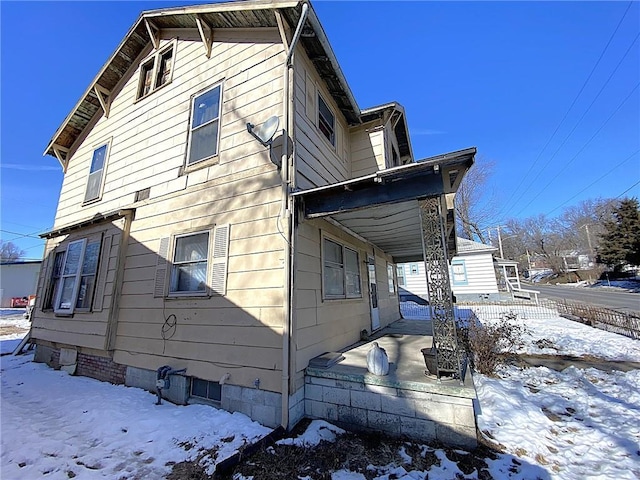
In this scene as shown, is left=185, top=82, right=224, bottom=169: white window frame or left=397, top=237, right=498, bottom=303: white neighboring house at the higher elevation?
left=185, top=82, right=224, bottom=169: white window frame

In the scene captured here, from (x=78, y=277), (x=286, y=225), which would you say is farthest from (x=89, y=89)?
(x=286, y=225)

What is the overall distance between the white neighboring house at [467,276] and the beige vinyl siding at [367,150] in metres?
12.5

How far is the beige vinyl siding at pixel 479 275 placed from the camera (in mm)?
17953

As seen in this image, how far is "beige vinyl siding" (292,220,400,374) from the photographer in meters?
4.07

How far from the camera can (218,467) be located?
9.01 ft

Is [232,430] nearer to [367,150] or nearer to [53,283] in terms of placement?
[367,150]

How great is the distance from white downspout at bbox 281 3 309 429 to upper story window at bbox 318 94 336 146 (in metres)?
1.43

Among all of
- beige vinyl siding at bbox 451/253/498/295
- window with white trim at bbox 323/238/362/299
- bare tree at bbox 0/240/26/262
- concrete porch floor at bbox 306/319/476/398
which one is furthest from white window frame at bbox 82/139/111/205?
bare tree at bbox 0/240/26/262

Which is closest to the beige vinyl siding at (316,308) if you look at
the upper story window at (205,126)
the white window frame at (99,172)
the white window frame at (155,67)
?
the upper story window at (205,126)

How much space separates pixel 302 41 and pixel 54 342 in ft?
30.1

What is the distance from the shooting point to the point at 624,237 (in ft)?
86.0

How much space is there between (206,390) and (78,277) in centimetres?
482

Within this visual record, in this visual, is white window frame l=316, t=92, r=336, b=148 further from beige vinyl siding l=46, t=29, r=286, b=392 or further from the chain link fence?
the chain link fence

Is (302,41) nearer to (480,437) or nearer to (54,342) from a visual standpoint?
(480,437)
